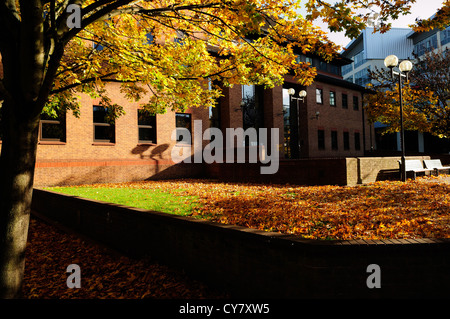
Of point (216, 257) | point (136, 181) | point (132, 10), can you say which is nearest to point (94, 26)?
point (132, 10)

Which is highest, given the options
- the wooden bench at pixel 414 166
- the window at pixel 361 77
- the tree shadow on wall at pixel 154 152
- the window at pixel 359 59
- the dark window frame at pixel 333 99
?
the window at pixel 359 59

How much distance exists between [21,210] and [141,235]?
2.23 m

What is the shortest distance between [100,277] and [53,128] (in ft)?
41.4

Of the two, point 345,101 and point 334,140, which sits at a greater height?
point 345,101

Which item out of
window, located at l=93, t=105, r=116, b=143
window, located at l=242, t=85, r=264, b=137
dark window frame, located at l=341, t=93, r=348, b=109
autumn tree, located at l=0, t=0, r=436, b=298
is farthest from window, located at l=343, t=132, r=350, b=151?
autumn tree, located at l=0, t=0, r=436, b=298

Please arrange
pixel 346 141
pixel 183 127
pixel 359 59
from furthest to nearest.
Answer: pixel 359 59 < pixel 346 141 < pixel 183 127

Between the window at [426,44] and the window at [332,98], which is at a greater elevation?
the window at [426,44]

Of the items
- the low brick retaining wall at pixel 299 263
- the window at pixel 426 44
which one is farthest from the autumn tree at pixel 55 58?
the window at pixel 426 44

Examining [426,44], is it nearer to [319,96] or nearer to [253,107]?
[319,96]

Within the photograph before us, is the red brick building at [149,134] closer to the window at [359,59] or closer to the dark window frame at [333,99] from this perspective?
the dark window frame at [333,99]

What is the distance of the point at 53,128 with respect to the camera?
14.7 meters

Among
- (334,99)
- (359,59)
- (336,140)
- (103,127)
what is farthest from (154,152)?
(359,59)

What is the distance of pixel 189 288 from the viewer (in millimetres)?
4172

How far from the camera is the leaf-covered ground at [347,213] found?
4406 mm
